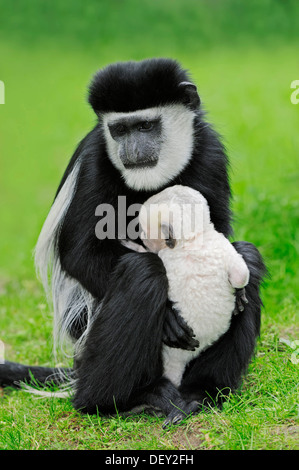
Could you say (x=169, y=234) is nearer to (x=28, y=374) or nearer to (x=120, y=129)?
(x=120, y=129)

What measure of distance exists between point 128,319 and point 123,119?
0.85 meters

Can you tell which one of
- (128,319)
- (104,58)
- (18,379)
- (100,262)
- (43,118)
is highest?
(104,58)

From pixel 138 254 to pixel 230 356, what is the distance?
1.97 feet

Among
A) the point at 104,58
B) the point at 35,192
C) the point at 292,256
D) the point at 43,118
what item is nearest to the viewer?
the point at 292,256

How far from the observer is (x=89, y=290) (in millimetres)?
3125

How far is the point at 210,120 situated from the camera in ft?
11.3

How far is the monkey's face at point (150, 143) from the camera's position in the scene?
9.93ft

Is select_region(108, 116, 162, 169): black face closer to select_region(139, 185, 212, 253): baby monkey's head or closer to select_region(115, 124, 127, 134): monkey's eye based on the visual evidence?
select_region(115, 124, 127, 134): monkey's eye

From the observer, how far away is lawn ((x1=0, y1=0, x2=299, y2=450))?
9.28ft

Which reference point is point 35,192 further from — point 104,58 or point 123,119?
point 123,119

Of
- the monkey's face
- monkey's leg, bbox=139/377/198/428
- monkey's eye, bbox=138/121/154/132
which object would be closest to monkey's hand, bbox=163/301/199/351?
monkey's leg, bbox=139/377/198/428

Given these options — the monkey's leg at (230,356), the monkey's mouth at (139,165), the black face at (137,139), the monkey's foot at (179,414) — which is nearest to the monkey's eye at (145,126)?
the black face at (137,139)

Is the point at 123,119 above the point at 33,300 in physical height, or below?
above
